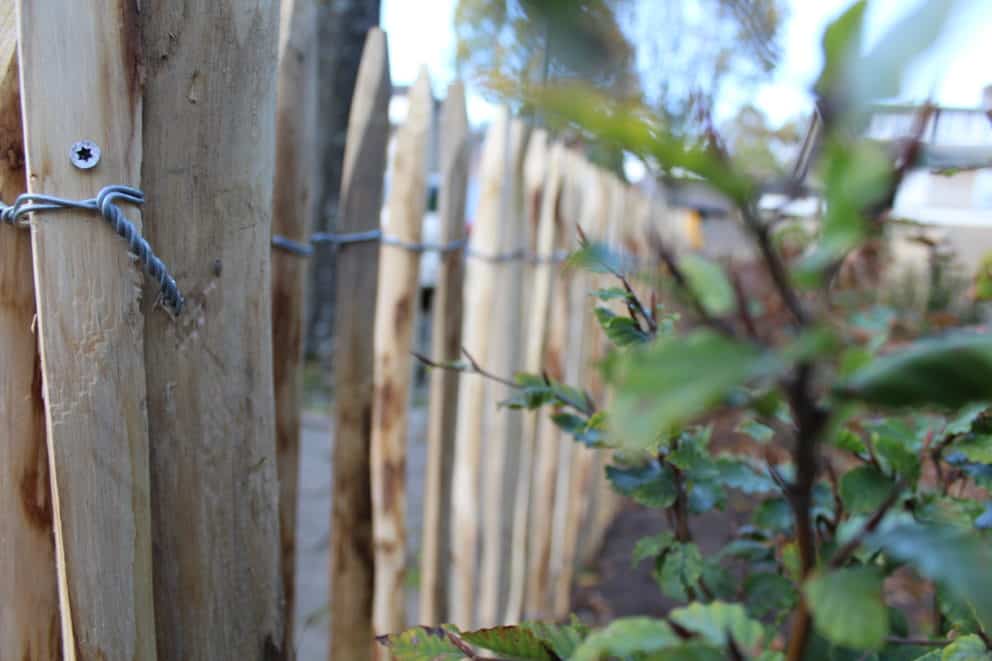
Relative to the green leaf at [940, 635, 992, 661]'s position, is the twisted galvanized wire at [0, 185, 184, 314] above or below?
above

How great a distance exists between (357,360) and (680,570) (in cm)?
88

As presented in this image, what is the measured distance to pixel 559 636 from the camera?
0.68 meters

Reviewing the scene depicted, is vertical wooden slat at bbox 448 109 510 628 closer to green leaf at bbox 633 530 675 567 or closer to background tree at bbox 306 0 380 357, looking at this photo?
green leaf at bbox 633 530 675 567

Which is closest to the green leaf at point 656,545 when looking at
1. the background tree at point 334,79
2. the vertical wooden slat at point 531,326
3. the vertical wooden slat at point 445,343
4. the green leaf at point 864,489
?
the green leaf at point 864,489

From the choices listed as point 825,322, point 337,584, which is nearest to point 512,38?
point 825,322

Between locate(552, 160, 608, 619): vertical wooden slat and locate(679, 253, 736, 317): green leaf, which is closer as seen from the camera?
locate(679, 253, 736, 317): green leaf

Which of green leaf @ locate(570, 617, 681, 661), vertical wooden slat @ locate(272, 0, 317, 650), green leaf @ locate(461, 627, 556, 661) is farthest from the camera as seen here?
vertical wooden slat @ locate(272, 0, 317, 650)

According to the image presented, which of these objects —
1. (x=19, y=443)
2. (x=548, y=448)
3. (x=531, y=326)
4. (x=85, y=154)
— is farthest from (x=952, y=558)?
(x=548, y=448)

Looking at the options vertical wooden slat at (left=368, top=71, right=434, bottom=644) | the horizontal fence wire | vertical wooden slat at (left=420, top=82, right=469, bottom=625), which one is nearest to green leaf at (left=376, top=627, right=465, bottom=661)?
the horizontal fence wire

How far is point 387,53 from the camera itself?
1596 mm

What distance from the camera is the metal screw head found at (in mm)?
845

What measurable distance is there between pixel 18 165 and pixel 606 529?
4074mm

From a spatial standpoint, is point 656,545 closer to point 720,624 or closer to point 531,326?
point 720,624

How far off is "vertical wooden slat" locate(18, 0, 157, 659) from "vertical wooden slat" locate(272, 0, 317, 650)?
433mm
